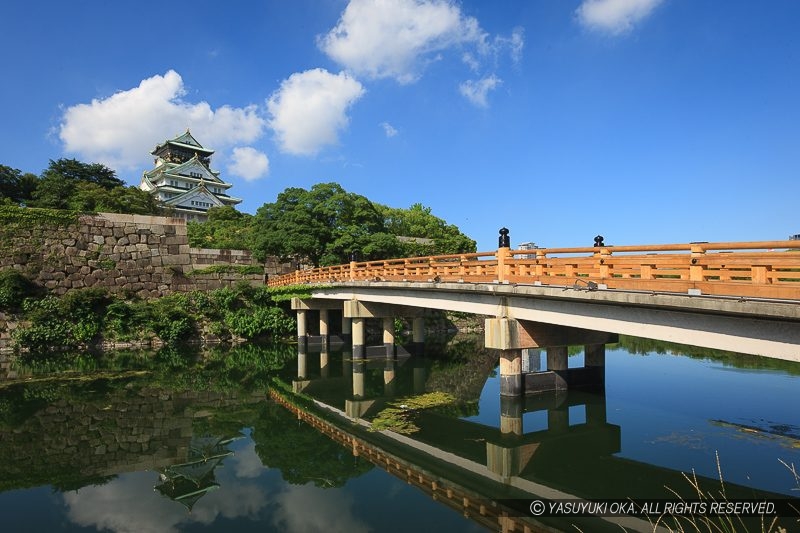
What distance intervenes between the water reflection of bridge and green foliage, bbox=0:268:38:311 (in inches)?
870

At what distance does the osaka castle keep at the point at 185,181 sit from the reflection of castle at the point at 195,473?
172 feet

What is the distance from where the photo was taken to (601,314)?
10.7 m

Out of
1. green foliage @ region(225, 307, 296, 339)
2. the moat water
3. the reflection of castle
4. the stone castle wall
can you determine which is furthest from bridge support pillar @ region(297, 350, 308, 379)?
the stone castle wall

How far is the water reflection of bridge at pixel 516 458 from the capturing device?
7.82 metres

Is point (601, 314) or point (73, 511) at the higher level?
point (601, 314)

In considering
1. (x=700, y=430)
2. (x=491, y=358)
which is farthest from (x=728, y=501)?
(x=491, y=358)

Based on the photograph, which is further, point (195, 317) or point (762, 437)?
point (195, 317)

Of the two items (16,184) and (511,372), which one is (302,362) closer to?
(511,372)

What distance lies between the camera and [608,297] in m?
9.91

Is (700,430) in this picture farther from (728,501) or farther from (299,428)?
(299,428)

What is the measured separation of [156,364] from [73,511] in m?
16.1

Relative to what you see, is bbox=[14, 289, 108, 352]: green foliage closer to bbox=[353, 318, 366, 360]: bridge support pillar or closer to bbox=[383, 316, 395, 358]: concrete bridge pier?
bbox=[353, 318, 366, 360]: bridge support pillar

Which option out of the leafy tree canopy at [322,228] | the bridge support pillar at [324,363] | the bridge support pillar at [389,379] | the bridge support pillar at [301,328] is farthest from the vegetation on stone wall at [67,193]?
the bridge support pillar at [389,379]

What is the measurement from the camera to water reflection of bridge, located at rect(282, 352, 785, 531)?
7816 millimetres
